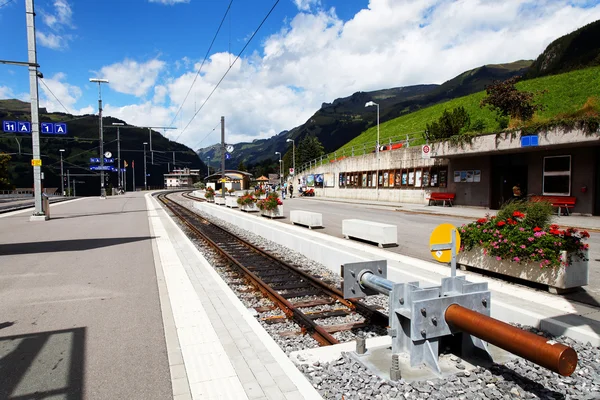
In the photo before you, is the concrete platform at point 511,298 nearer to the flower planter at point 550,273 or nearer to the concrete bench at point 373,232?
the flower planter at point 550,273

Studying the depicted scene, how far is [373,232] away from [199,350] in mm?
8080

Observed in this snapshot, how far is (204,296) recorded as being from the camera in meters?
6.69

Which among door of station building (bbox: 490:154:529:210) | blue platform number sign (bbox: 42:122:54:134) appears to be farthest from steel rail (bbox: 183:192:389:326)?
door of station building (bbox: 490:154:529:210)

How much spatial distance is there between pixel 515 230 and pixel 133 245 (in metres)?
10.5

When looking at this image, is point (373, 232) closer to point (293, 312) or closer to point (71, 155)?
point (293, 312)

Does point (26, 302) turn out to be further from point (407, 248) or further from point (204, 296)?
point (407, 248)

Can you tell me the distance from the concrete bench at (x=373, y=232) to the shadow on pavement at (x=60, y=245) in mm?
Answer: 7064

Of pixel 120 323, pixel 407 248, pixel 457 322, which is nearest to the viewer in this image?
pixel 457 322

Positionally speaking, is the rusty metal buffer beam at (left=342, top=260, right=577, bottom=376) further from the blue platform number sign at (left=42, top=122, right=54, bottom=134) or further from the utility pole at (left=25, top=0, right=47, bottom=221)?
the blue platform number sign at (left=42, top=122, right=54, bottom=134)

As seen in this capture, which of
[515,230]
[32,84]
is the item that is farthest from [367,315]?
[32,84]

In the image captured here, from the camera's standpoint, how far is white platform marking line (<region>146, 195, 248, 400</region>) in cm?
362

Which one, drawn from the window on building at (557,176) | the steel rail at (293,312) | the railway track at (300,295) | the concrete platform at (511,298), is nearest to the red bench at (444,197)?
the window on building at (557,176)

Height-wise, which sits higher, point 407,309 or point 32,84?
point 32,84

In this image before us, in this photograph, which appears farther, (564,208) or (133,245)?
(564,208)
